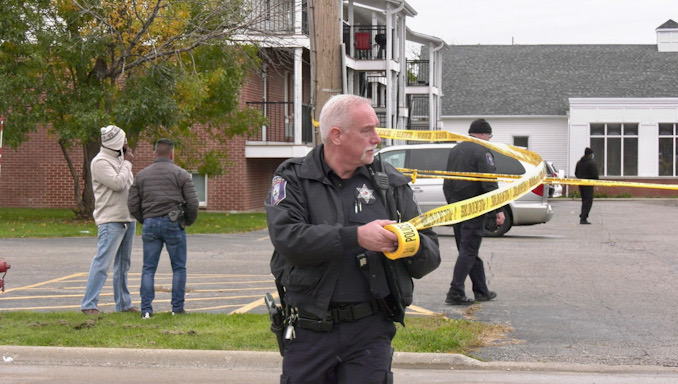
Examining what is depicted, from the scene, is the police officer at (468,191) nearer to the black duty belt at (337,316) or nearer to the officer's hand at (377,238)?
the black duty belt at (337,316)

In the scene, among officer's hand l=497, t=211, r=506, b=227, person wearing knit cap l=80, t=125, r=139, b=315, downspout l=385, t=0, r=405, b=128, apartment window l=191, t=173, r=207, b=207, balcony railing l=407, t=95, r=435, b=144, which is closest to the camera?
person wearing knit cap l=80, t=125, r=139, b=315

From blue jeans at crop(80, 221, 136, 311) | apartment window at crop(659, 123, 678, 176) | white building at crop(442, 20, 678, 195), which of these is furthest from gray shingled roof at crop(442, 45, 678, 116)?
blue jeans at crop(80, 221, 136, 311)

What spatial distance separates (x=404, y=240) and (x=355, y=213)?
426mm

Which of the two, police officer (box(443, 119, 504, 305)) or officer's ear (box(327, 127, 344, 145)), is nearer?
officer's ear (box(327, 127, 344, 145))

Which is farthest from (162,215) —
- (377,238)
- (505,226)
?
(505,226)

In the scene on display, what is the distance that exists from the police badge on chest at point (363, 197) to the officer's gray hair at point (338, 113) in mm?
285

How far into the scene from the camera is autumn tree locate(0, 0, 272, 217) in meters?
18.4

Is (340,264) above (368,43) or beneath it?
beneath

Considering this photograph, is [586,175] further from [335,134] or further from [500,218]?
[335,134]

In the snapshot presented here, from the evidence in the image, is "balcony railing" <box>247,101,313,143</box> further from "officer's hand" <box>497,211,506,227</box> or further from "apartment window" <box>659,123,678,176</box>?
"apartment window" <box>659,123,678,176</box>

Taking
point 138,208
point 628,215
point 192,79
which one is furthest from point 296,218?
point 628,215

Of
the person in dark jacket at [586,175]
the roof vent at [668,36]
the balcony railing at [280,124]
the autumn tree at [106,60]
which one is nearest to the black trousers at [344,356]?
the autumn tree at [106,60]

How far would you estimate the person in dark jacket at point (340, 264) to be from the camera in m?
4.06

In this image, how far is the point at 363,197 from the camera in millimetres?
4203
